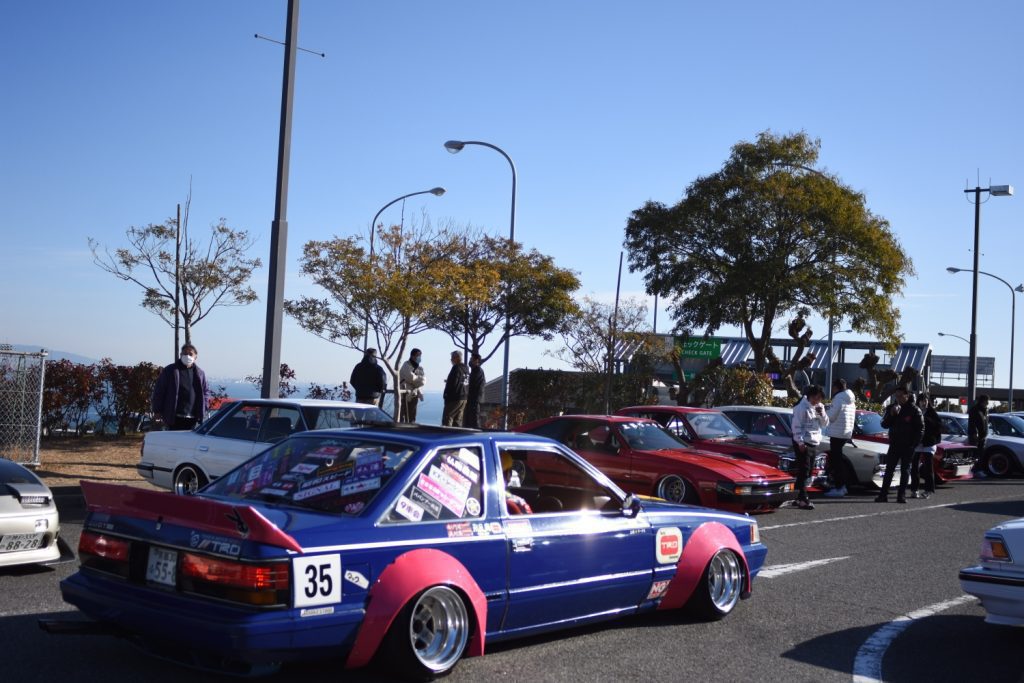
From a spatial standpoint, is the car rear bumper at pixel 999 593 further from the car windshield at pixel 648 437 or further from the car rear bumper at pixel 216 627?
the car windshield at pixel 648 437

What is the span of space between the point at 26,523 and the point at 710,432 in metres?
10.2

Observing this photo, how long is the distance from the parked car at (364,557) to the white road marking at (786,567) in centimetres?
246

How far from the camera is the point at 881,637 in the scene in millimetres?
6648

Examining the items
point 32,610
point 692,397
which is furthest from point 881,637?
point 692,397

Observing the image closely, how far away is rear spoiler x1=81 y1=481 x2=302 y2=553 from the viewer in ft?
14.8

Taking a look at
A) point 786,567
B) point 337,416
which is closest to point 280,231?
point 337,416

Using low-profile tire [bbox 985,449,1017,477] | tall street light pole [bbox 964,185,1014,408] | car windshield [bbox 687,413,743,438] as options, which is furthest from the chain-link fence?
tall street light pole [bbox 964,185,1014,408]

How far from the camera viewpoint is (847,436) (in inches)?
589

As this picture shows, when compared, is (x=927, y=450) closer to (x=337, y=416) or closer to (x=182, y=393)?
(x=337, y=416)

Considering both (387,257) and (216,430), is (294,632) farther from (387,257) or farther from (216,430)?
(387,257)

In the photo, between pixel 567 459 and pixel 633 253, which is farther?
pixel 633 253

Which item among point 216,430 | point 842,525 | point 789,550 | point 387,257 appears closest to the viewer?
point 789,550

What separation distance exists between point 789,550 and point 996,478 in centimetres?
1457

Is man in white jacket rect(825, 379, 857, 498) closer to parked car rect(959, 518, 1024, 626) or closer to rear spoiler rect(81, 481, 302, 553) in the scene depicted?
parked car rect(959, 518, 1024, 626)
